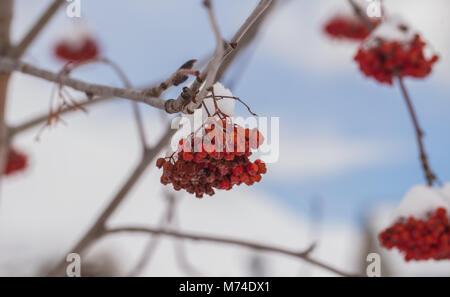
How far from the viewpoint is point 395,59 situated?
175 cm

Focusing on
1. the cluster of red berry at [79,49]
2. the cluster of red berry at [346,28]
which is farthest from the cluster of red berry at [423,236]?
the cluster of red berry at [79,49]

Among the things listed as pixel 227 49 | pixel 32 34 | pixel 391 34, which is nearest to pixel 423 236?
pixel 391 34

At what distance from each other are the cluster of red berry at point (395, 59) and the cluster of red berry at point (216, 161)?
1.12m

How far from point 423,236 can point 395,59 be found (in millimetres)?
737

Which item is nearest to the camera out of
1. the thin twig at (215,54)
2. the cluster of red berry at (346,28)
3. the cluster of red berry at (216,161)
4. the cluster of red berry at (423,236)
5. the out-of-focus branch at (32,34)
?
the thin twig at (215,54)

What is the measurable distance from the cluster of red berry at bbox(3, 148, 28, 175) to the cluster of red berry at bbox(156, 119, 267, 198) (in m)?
2.88

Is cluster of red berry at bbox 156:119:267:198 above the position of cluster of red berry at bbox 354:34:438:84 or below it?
below

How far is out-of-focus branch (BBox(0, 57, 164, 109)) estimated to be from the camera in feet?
2.98

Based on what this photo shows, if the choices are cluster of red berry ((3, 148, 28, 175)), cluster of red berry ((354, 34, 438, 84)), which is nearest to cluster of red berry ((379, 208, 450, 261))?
cluster of red berry ((354, 34, 438, 84))

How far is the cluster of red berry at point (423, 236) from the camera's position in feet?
4.78

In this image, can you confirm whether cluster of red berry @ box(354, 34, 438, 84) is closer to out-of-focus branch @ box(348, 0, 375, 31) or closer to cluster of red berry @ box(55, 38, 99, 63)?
out-of-focus branch @ box(348, 0, 375, 31)

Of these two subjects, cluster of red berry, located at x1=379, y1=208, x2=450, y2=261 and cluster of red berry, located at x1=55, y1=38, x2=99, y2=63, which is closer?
cluster of red berry, located at x1=379, y1=208, x2=450, y2=261

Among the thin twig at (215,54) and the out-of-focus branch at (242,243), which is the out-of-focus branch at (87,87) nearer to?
the thin twig at (215,54)

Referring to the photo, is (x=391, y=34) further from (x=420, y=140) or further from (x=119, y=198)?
(x=119, y=198)
